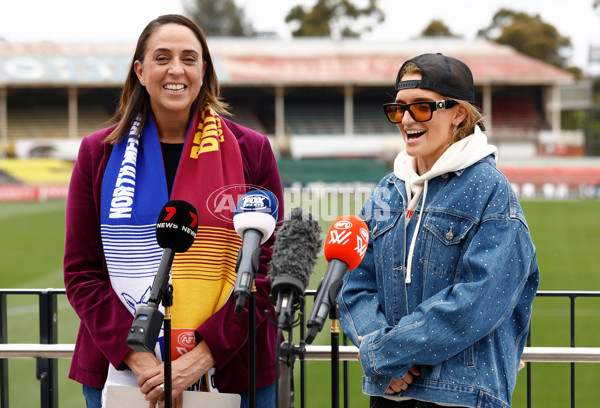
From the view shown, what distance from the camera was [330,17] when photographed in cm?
5978

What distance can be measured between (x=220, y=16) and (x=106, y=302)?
65.3m

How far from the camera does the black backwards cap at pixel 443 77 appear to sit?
202 cm

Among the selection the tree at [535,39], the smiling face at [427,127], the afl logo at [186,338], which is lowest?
the afl logo at [186,338]

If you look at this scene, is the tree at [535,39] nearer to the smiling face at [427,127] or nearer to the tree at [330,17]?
the tree at [330,17]

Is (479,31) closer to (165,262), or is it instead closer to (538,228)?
(538,228)

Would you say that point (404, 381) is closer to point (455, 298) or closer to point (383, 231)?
point (455, 298)

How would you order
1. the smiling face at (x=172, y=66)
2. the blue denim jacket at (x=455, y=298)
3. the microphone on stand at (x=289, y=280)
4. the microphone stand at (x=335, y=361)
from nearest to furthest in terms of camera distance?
the microphone on stand at (x=289, y=280)
the microphone stand at (x=335, y=361)
the blue denim jacket at (x=455, y=298)
the smiling face at (x=172, y=66)

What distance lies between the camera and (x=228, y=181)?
230 centimetres

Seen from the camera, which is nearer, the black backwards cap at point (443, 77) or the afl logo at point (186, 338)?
the black backwards cap at point (443, 77)

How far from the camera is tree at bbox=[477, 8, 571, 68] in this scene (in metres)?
55.8

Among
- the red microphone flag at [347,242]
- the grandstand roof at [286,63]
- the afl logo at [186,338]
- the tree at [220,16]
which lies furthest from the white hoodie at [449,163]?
the tree at [220,16]

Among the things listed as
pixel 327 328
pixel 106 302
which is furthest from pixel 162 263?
pixel 327 328

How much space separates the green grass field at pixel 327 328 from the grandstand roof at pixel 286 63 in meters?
18.3

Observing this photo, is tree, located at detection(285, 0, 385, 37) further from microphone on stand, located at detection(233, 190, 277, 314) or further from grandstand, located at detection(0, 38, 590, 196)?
microphone on stand, located at detection(233, 190, 277, 314)
